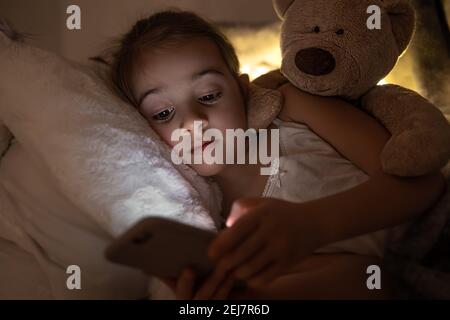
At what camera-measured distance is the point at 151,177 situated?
744 mm

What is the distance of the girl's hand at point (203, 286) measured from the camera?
58cm

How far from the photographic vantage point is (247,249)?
496 mm

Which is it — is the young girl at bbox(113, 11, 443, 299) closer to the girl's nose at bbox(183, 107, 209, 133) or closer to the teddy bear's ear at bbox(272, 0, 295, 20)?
the girl's nose at bbox(183, 107, 209, 133)

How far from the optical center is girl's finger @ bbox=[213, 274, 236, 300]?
1.94 ft

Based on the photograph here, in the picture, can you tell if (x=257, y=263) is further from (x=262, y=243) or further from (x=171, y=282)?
(x=171, y=282)

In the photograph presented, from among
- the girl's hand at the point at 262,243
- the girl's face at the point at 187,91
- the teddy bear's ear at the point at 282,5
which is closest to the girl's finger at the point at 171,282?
the girl's hand at the point at 262,243

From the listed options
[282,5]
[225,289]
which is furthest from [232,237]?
[282,5]

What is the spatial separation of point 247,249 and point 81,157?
37cm

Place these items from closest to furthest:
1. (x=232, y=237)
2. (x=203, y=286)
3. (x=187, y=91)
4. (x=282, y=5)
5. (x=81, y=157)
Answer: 1. (x=232, y=237)
2. (x=203, y=286)
3. (x=81, y=157)
4. (x=187, y=91)
5. (x=282, y=5)

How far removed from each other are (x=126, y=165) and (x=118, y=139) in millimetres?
60

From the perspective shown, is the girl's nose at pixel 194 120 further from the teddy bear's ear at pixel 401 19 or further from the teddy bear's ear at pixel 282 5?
the teddy bear's ear at pixel 401 19

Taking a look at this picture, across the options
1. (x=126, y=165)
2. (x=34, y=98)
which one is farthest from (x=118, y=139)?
(x=34, y=98)
